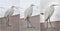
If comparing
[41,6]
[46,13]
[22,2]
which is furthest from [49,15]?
[22,2]

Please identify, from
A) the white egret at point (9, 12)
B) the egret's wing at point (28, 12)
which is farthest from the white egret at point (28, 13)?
the white egret at point (9, 12)

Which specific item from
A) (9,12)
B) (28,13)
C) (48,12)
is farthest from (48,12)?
(9,12)

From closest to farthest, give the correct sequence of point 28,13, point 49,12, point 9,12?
point 49,12 → point 28,13 → point 9,12

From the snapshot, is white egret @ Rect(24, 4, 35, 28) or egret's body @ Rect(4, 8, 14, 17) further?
egret's body @ Rect(4, 8, 14, 17)

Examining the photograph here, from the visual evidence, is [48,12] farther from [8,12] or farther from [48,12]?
[8,12]

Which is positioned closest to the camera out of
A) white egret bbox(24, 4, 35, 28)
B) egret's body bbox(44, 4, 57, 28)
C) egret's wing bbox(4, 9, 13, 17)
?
egret's body bbox(44, 4, 57, 28)

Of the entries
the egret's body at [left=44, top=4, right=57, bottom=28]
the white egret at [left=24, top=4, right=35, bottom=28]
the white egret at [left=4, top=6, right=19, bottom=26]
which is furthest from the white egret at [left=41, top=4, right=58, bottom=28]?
the white egret at [left=4, top=6, right=19, bottom=26]

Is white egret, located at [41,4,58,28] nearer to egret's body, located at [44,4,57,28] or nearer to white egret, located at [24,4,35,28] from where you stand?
egret's body, located at [44,4,57,28]

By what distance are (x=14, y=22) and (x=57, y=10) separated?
75 centimetres

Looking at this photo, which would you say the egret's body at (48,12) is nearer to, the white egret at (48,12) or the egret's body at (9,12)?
the white egret at (48,12)

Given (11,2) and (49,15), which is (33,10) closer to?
(49,15)

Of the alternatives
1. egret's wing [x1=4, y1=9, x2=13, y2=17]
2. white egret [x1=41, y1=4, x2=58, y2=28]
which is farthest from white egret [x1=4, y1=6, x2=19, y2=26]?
white egret [x1=41, y1=4, x2=58, y2=28]

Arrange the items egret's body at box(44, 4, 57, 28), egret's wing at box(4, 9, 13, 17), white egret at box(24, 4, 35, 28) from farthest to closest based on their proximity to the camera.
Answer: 1. egret's wing at box(4, 9, 13, 17)
2. white egret at box(24, 4, 35, 28)
3. egret's body at box(44, 4, 57, 28)

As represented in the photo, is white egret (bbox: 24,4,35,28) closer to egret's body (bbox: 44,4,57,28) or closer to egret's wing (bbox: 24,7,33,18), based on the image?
egret's wing (bbox: 24,7,33,18)
